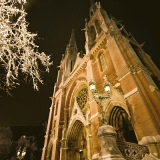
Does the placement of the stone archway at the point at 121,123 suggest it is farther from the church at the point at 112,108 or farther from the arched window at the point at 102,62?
the arched window at the point at 102,62

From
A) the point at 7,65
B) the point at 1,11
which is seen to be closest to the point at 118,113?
the point at 7,65

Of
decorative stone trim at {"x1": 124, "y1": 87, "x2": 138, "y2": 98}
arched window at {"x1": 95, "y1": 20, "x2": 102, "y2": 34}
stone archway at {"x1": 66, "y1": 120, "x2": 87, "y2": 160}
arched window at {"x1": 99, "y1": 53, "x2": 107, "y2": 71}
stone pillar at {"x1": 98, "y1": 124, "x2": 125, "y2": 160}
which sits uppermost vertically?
arched window at {"x1": 95, "y1": 20, "x2": 102, "y2": 34}

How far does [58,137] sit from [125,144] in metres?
8.93

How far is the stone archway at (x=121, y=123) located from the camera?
7.88 m

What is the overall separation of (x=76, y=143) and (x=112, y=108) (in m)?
5.41

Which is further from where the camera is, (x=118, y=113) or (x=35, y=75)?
(x=118, y=113)

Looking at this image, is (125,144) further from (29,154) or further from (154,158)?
(29,154)

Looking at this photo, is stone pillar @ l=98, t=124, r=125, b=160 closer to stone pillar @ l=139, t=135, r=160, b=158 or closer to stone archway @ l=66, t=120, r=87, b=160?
stone pillar @ l=139, t=135, r=160, b=158


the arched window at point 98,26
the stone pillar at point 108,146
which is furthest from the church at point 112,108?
the arched window at point 98,26

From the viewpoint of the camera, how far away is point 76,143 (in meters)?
11.2

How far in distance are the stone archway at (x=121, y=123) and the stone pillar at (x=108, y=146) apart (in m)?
3.98

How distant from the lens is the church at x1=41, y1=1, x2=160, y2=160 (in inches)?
183

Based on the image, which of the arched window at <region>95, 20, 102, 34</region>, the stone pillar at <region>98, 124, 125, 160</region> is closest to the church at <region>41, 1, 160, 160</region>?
the stone pillar at <region>98, 124, 125, 160</region>

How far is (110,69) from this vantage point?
9.76 meters
